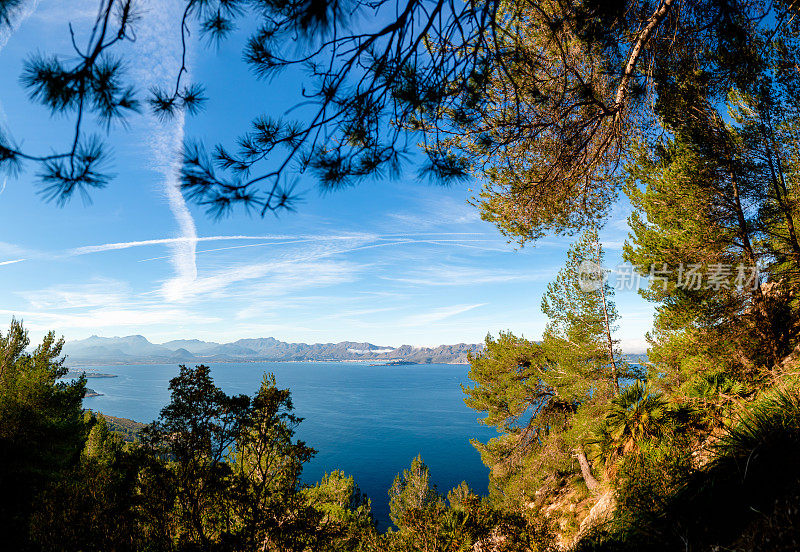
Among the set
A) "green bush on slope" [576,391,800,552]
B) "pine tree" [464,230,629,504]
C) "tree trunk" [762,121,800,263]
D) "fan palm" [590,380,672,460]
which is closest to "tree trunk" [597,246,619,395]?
"pine tree" [464,230,629,504]

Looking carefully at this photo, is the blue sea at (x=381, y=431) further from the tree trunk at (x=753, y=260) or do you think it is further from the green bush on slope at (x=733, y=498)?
the tree trunk at (x=753, y=260)

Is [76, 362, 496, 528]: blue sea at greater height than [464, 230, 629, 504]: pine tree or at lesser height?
lesser

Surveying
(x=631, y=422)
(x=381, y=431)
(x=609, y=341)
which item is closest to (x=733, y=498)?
(x=631, y=422)

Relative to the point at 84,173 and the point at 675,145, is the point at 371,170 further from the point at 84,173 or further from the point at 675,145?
the point at 675,145

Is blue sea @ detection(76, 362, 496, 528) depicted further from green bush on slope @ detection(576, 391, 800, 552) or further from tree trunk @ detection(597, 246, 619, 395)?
green bush on slope @ detection(576, 391, 800, 552)

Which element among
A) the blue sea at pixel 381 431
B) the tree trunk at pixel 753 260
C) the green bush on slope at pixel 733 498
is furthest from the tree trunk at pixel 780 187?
the blue sea at pixel 381 431

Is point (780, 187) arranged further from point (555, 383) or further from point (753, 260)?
point (555, 383)

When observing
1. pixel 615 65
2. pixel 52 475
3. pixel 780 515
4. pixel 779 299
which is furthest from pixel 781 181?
pixel 52 475

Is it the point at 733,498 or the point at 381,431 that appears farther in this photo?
the point at 381,431

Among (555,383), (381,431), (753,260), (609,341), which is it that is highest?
(753,260)

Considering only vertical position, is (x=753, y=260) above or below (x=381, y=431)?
above

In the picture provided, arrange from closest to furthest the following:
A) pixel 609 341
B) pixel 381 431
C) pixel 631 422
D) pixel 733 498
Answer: pixel 733 498
pixel 631 422
pixel 609 341
pixel 381 431

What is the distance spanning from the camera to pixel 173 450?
5.31 m

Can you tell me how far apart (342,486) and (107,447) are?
1565 centimetres
